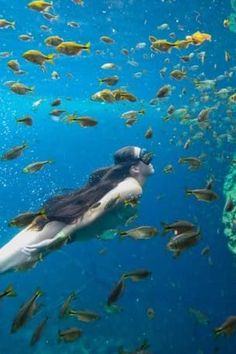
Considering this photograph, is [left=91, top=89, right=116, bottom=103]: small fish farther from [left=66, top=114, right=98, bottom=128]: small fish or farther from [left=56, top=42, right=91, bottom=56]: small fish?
[left=56, top=42, right=91, bottom=56]: small fish

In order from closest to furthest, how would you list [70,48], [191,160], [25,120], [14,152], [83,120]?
[14,152]
[70,48]
[83,120]
[25,120]
[191,160]

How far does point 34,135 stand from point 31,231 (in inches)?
4610

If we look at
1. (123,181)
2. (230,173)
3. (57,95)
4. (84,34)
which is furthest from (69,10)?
(57,95)

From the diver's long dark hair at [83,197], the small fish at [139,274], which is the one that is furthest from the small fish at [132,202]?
the small fish at [139,274]

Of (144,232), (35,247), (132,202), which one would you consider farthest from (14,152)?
(144,232)

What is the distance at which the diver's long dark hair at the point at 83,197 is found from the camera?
589 cm

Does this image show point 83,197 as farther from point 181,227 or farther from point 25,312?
point 25,312

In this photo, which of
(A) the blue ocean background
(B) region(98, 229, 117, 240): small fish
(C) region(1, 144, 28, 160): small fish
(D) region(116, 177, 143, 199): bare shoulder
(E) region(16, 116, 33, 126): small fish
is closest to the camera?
(D) region(116, 177, 143, 199): bare shoulder

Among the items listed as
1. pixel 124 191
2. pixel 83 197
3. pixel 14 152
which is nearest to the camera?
pixel 124 191

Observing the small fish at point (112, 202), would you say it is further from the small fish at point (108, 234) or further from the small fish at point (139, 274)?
the small fish at point (139, 274)

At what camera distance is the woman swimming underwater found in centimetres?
577

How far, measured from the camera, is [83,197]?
20.5 feet

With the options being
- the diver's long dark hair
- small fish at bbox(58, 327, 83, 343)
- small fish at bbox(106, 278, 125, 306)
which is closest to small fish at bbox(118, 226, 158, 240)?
the diver's long dark hair

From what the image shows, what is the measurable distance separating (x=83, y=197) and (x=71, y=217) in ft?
1.62
